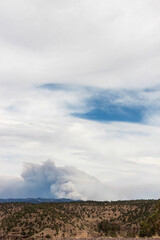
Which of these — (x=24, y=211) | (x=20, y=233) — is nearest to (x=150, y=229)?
(x=20, y=233)

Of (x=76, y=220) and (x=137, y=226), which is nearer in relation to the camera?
(x=137, y=226)

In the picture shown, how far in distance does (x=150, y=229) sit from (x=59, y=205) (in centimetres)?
7575

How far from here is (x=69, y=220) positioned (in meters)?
85.6

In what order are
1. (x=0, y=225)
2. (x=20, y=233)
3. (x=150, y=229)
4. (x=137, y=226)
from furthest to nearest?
(x=0, y=225) < (x=20, y=233) < (x=137, y=226) < (x=150, y=229)

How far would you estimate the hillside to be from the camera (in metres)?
75.2

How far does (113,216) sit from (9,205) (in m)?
45.8

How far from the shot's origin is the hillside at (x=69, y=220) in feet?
247

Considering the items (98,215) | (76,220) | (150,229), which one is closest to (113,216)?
(98,215)

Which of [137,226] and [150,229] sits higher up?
[150,229]

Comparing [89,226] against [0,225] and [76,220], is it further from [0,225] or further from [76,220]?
[0,225]

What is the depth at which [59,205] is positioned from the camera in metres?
105

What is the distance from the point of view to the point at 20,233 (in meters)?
77.2

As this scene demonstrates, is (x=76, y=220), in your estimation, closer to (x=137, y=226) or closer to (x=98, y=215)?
(x=98, y=215)

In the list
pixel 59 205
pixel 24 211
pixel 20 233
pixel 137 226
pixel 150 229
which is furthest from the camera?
pixel 59 205
